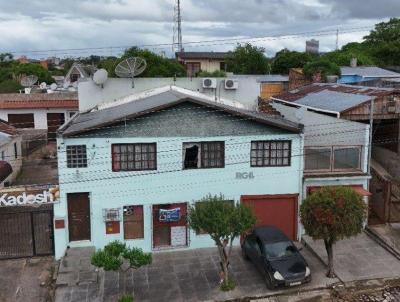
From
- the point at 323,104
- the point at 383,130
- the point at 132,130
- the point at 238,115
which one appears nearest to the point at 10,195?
the point at 132,130

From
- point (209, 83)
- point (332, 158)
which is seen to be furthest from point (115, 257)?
point (209, 83)

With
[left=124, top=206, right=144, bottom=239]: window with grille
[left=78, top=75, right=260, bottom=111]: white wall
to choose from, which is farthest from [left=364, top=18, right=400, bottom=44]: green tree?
[left=124, top=206, right=144, bottom=239]: window with grille

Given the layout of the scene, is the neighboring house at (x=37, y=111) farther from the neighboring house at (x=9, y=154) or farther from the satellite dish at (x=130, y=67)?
the satellite dish at (x=130, y=67)

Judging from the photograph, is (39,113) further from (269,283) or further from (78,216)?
(269,283)

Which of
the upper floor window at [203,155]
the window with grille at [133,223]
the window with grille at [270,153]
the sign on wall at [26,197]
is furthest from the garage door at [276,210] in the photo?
the sign on wall at [26,197]

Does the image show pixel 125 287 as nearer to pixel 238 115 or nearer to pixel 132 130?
pixel 132 130

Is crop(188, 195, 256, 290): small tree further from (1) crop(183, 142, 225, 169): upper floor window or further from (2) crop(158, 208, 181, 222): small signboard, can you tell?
(1) crop(183, 142, 225, 169): upper floor window
